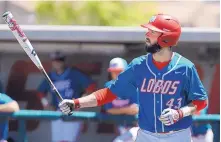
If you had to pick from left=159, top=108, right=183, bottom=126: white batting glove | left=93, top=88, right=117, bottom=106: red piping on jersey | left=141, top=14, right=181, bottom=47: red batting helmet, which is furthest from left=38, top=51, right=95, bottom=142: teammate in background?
left=159, top=108, right=183, bottom=126: white batting glove

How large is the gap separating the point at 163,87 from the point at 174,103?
131mm

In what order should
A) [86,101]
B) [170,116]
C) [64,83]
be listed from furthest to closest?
1. [64,83]
2. [86,101]
3. [170,116]

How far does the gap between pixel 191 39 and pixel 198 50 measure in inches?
25.8

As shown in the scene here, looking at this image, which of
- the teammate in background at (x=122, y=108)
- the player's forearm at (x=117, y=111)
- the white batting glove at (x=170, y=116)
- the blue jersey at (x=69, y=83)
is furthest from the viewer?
the blue jersey at (x=69, y=83)

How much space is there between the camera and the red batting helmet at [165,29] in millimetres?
4121

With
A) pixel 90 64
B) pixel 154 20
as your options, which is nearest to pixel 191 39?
pixel 90 64

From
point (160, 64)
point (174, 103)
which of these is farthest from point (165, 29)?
point (174, 103)

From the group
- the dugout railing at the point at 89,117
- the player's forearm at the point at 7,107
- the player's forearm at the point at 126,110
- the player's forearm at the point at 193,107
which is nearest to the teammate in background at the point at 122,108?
the player's forearm at the point at 126,110

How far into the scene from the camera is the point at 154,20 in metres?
4.18

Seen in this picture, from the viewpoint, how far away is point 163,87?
4148 millimetres

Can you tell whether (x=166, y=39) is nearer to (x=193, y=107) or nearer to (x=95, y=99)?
(x=193, y=107)

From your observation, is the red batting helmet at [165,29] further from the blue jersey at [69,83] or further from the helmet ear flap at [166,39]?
the blue jersey at [69,83]

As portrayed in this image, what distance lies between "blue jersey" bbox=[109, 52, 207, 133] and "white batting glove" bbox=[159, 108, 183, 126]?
0.57 feet

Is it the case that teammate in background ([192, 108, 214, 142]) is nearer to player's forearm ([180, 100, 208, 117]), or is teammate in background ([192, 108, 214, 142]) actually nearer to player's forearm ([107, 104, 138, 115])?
player's forearm ([107, 104, 138, 115])
